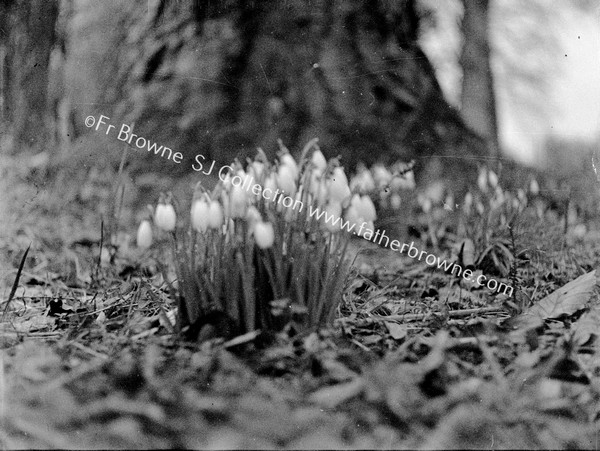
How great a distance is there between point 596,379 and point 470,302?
66 centimetres

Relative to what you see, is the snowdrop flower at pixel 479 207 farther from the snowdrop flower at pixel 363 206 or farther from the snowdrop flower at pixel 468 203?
the snowdrop flower at pixel 363 206

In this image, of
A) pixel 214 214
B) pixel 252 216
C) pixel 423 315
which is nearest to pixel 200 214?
pixel 214 214

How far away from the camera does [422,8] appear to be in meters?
2.70

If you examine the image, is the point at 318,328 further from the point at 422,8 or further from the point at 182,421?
the point at 422,8

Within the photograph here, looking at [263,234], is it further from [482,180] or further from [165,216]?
[482,180]

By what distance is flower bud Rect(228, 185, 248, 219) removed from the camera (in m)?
1.53

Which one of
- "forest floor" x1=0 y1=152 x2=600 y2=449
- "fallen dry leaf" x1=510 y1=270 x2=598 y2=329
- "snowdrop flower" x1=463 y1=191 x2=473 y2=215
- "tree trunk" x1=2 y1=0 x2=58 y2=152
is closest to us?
"forest floor" x1=0 y1=152 x2=600 y2=449

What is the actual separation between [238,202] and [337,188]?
295 millimetres

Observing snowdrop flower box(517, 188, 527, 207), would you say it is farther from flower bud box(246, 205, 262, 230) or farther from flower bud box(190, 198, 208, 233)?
flower bud box(190, 198, 208, 233)

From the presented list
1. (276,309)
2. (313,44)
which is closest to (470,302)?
(276,309)

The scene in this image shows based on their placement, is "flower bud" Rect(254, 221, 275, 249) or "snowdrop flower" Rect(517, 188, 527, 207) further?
"snowdrop flower" Rect(517, 188, 527, 207)

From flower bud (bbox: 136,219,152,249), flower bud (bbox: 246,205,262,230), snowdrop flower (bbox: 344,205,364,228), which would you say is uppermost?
snowdrop flower (bbox: 344,205,364,228)

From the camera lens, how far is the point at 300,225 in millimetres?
1630

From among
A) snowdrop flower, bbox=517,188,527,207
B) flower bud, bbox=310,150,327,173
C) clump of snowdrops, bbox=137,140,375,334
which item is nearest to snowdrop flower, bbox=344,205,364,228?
clump of snowdrops, bbox=137,140,375,334
